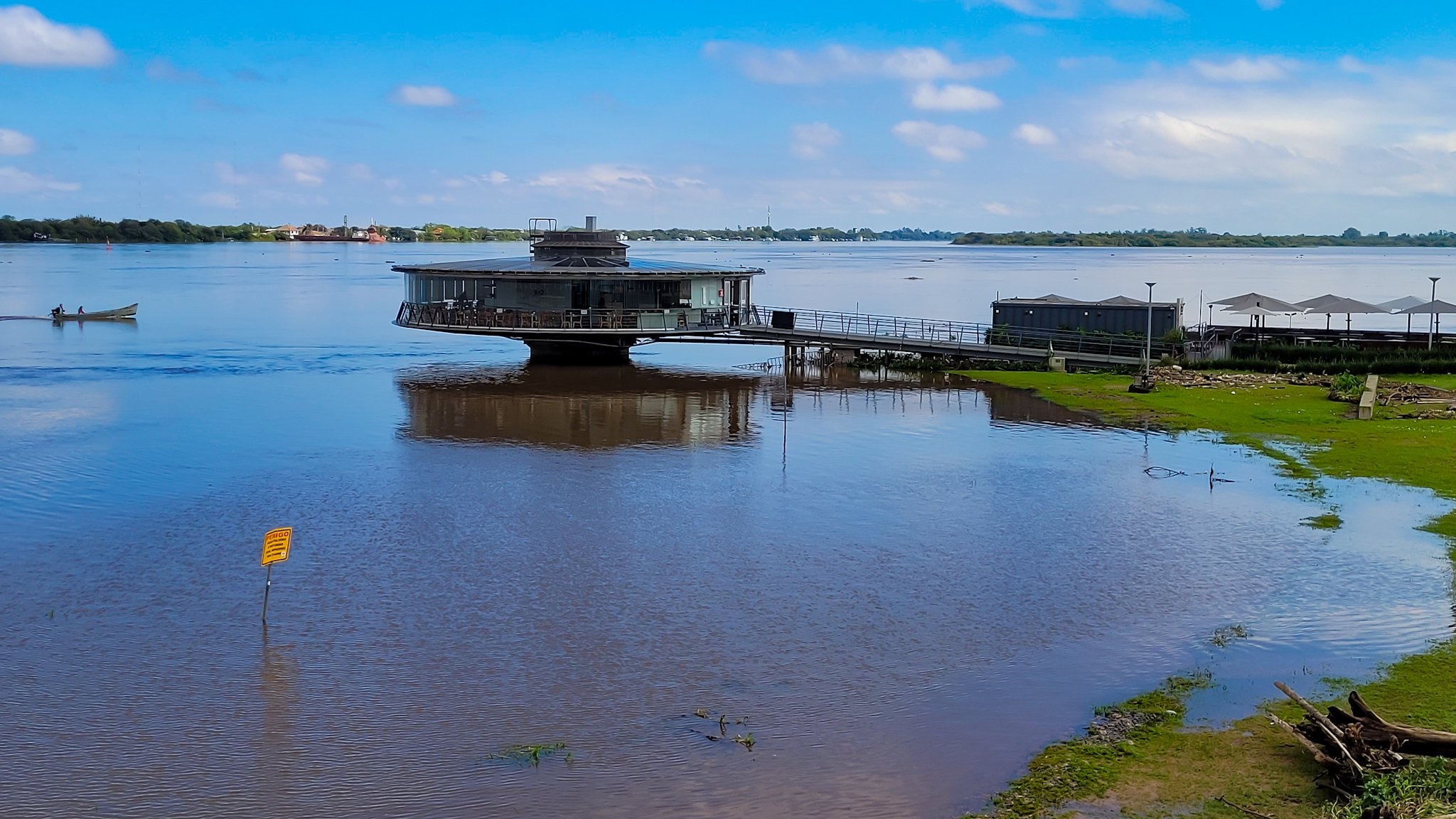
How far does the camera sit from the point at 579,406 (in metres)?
45.7

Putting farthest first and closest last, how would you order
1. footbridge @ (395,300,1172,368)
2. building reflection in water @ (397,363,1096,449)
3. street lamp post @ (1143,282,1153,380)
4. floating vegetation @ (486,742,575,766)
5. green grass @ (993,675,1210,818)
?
footbridge @ (395,300,1172,368) < street lamp post @ (1143,282,1153,380) < building reflection in water @ (397,363,1096,449) < floating vegetation @ (486,742,575,766) < green grass @ (993,675,1210,818)

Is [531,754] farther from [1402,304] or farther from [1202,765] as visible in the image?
[1402,304]

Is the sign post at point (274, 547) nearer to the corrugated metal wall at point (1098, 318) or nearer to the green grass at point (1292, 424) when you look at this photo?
the green grass at point (1292, 424)

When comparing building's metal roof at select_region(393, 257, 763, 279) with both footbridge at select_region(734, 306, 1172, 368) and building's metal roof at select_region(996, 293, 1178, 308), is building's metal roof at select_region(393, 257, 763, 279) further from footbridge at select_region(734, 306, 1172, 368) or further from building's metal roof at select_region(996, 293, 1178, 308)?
building's metal roof at select_region(996, 293, 1178, 308)

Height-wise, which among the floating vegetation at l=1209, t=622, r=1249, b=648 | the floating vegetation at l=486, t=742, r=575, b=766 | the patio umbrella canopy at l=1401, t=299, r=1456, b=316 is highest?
the patio umbrella canopy at l=1401, t=299, r=1456, b=316

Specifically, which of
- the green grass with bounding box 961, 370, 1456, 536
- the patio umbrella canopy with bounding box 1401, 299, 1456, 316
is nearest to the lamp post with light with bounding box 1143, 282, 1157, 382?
the green grass with bounding box 961, 370, 1456, 536

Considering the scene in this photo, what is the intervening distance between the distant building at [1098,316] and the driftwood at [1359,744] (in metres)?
42.3

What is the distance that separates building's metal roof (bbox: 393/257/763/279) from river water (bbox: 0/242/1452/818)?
30.3ft

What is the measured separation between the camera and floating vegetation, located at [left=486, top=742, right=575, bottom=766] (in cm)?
1543

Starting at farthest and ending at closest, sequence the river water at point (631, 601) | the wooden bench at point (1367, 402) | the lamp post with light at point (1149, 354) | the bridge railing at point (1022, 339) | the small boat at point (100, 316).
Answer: the small boat at point (100, 316) → the bridge railing at point (1022, 339) → the lamp post with light at point (1149, 354) → the wooden bench at point (1367, 402) → the river water at point (631, 601)

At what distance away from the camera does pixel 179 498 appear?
2997 centimetres

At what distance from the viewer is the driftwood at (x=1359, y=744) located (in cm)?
1330

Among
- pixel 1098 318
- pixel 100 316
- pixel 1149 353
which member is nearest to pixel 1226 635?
pixel 1149 353

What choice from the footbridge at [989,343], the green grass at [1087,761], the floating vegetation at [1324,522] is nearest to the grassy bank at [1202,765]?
the green grass at [1087,761]
